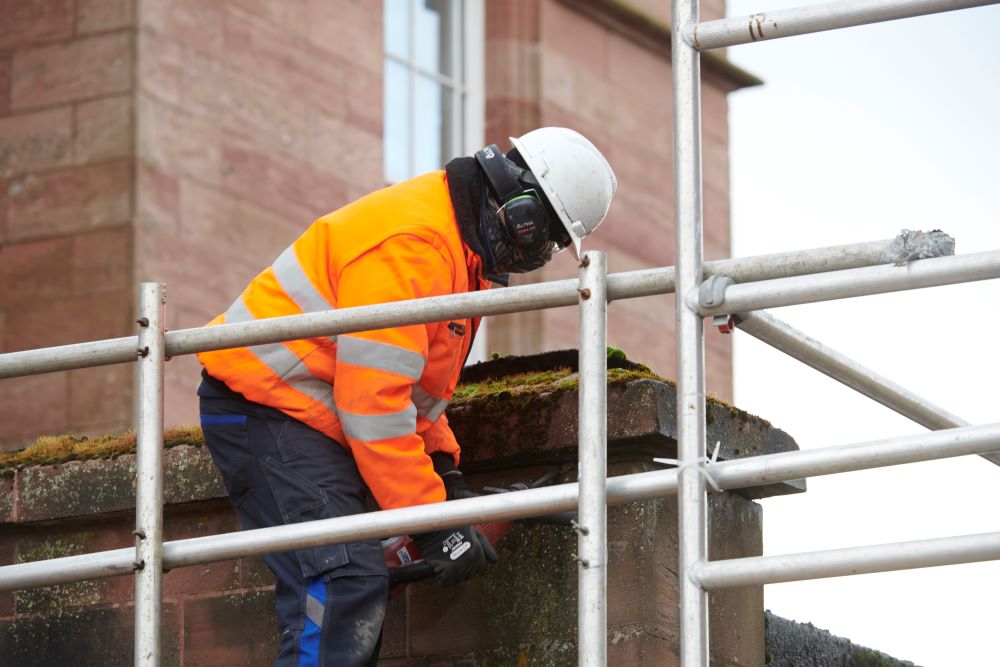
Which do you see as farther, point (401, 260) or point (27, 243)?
point (27, 243)

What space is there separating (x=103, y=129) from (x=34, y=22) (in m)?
0.81

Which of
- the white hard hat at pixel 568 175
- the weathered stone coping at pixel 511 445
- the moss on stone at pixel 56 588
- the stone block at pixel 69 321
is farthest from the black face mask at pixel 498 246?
the stone block at pixel 69 321

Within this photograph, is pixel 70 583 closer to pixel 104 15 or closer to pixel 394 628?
pixel 394 628

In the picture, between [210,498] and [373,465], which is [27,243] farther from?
[373,465]

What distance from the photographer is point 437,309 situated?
14.8 feet

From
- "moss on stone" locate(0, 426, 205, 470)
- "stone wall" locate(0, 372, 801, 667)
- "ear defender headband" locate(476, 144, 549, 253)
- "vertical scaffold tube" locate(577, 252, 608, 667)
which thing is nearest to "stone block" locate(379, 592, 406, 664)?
"stone wall" locate(0, 372, 801, 667)

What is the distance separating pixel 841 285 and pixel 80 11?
7352 millimetres

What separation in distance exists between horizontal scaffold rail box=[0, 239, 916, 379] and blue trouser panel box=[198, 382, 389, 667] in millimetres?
445

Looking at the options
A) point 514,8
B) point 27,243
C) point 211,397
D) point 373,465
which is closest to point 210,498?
point 211,397

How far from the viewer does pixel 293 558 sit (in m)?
4.99

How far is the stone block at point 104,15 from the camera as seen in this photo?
34.3ft

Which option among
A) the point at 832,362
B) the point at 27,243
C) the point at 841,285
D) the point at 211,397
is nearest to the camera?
the point at 841,285

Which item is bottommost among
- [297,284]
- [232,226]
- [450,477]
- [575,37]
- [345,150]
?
[450,477]

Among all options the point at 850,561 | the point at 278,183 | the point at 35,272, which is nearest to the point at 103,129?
the point at 35,272
